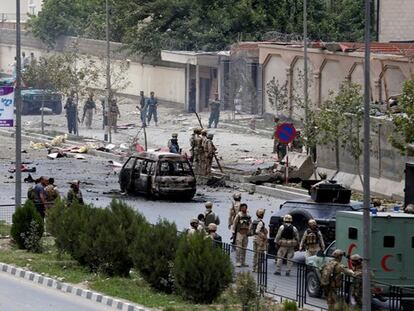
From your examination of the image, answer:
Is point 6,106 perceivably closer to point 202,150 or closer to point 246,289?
point 202,150

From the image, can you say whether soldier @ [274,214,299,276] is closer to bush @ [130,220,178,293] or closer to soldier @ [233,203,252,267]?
soldier @ [233,203,252,267]

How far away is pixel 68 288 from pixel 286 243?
4.22 meters

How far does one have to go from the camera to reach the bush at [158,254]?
27152 millimetres

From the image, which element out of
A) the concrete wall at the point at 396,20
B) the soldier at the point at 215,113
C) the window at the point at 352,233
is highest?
the concrete wall at the point at 396,20

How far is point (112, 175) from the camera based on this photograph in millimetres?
48906

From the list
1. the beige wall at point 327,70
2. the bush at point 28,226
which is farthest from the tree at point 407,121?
the beige wall at point 327,70

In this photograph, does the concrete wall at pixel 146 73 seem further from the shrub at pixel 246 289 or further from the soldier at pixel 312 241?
the shrub at pixel 246 289

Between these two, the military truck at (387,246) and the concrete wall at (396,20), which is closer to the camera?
the military truck at (387,246)

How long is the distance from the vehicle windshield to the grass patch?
Answer: 708 centimetres

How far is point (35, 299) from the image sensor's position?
27438 mm

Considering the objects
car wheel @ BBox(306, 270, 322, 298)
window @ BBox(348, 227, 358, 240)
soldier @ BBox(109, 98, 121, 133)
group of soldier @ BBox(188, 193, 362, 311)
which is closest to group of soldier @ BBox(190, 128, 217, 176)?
group of soldier @ BBox(188, 193, 362, 311)

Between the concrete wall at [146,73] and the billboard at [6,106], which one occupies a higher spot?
the concrete wall at [146,73]

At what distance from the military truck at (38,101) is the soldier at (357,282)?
47316 millimetres

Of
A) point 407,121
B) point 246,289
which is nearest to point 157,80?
point 407,121
